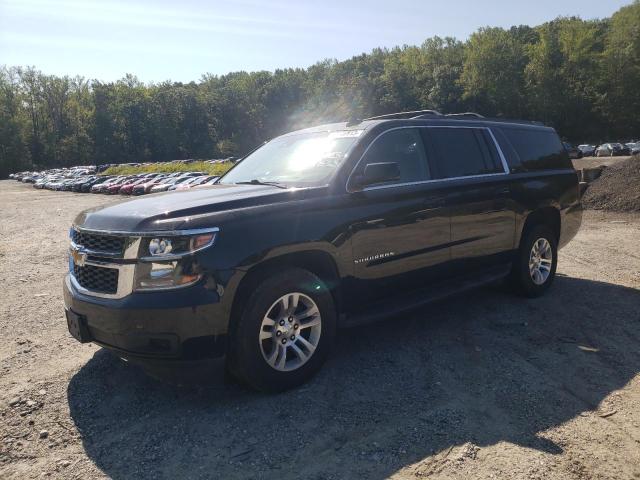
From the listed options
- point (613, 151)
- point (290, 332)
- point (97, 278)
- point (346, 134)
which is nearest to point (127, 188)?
point (346, 134)

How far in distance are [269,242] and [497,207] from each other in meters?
2.92

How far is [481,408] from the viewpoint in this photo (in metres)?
3.62

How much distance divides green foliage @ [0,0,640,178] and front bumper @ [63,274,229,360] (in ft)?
250

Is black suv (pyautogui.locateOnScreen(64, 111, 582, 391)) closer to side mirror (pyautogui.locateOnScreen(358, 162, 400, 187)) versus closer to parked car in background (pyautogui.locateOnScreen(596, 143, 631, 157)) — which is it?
side mirror (pyautogui.locateOnScreen(358, 162, 400, 187))

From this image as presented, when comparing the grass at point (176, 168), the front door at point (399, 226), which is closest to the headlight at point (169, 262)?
the front door at point (399, 226)

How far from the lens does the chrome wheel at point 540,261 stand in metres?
6.15

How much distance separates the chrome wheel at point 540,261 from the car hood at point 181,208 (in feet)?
10.7

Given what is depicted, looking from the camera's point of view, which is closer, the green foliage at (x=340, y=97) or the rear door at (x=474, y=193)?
the rear door at (x=474, y=193)

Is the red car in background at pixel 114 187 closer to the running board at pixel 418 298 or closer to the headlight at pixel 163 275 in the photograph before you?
the running board at pixel 418 298

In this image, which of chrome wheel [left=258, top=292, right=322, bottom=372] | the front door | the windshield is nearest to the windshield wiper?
the windshield

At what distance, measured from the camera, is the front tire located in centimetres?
361

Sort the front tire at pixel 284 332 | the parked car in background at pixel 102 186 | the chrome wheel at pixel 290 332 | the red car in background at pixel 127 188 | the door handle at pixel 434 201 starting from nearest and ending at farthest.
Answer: the front tire at pixel 284 332 < the chrome wheel at pixel 290 332 < the door handle at pixel 434 201 < the red car in background at pixel 127 188 < the parked car in background at pixel 102 186

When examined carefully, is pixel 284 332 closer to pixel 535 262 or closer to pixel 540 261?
pixel 535 262

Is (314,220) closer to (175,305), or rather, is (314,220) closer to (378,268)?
(378,268)
